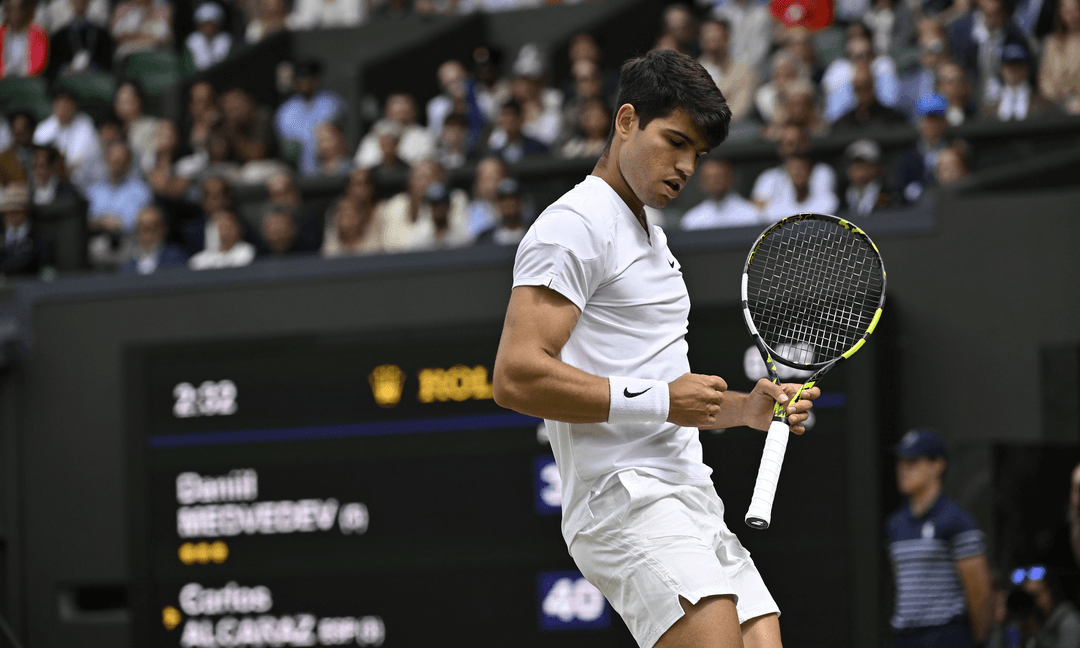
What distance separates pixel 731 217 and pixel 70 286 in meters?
3.65

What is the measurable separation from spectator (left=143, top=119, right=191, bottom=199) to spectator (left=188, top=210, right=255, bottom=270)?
1558mm

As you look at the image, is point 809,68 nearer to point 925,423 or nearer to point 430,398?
point 925,423

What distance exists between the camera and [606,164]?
2.93 m

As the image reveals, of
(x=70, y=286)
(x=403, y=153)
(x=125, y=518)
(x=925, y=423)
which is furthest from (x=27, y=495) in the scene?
(x=925, y=423)

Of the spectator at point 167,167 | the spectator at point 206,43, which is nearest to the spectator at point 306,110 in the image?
the spectator at point 167,167

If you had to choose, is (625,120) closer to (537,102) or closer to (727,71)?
(727,71)

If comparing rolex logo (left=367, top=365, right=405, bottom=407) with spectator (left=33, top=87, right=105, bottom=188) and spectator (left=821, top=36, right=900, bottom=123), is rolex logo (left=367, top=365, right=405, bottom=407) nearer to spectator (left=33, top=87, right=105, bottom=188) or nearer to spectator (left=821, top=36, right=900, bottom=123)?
spectator (left=821, top=36, right=900, bottom=123)

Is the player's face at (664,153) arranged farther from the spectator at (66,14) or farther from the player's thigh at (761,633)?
the spectator at (66,14)

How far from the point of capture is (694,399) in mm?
2688

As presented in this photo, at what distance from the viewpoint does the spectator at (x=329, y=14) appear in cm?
1284

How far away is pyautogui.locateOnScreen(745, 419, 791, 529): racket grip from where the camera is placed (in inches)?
105

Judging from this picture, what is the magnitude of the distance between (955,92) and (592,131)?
2.18 metres

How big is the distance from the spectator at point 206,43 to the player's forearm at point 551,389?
10.5 m

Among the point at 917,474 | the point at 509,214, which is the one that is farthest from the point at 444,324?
the point at 917,474
